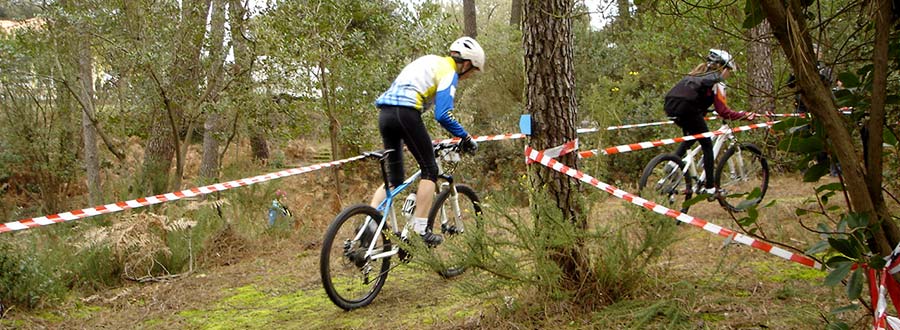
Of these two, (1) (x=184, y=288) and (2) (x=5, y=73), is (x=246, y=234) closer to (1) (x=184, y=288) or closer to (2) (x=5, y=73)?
(1) (x=184, y=288)

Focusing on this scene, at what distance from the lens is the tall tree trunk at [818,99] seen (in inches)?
90.8

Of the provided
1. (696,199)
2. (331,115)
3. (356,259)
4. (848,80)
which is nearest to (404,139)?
(356,259)

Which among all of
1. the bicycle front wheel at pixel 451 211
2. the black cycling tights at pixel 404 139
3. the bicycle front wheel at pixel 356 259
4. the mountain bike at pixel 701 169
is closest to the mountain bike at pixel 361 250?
the bicycle front wheel at pixel 356 259

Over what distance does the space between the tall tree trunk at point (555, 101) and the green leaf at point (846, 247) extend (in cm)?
148

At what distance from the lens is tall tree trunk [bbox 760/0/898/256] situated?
2307 millimetres

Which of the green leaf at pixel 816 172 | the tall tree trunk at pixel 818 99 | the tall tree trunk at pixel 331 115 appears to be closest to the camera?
the tall tree trunk at pixel 818 99

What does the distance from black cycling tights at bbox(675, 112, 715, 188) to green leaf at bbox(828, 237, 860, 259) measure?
4.67m

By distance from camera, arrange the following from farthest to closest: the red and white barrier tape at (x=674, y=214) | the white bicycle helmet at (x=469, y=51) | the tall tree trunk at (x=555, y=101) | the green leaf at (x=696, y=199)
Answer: the white bicycle helmet at (x=469, y=51), the tall tree trunk at (x=555, y=101), the red and white barrier tape at (x=674, y=214), the green leaf at (x=696, y=199)

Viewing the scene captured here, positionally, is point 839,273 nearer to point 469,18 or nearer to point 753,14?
point 753,14

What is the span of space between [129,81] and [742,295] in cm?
750

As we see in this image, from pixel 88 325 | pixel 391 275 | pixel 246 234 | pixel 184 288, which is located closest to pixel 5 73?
pixel 246 234

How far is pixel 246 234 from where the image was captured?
762cm

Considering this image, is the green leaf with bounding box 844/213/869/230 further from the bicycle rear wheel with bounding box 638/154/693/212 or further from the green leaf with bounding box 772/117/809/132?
the bicycle rear wheel with bounding box 638/154/693/212

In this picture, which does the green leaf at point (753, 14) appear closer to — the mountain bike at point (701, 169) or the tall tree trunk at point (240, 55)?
the mountain bike at point (701, 169)
